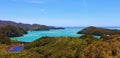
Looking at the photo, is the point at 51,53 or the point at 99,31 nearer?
the point at 51,53

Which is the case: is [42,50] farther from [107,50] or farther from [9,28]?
[9,28]

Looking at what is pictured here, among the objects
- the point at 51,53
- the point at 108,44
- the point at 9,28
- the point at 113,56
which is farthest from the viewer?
the point at 9,28

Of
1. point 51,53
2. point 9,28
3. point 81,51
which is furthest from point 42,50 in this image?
point 9,28

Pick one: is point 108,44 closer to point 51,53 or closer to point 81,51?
point 81,51

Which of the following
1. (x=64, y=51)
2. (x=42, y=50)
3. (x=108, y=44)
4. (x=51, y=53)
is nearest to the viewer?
(x=108, y=44)

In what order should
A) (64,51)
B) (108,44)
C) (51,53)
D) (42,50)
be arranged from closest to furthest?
(108,44), (64,51), (51,53), (42,50)

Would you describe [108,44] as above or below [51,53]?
above

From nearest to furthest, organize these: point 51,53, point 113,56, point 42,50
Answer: point 113,56
point 51,53
point 42,50

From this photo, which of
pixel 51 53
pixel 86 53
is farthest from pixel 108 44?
pixel 51 53

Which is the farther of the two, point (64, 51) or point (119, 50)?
point (64, 51)
